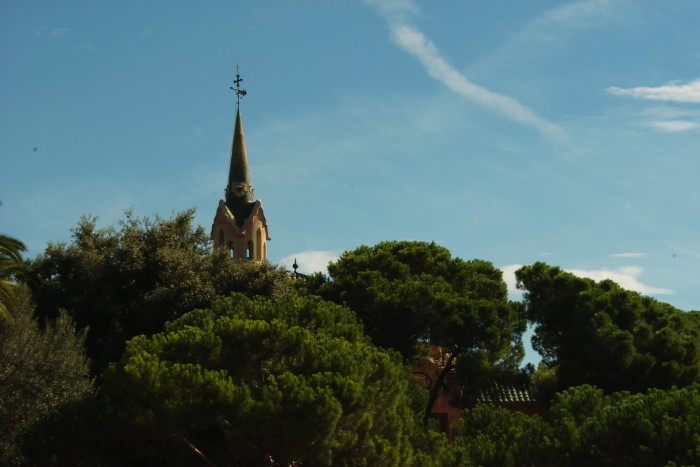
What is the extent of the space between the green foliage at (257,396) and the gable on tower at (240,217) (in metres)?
28.1

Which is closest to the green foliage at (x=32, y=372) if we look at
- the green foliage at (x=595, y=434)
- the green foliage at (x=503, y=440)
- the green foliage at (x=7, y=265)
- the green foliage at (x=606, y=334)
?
the green foliage at (x=7, y=265)

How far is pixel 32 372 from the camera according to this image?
1914 centimetres

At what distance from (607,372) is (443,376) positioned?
16.8 feet

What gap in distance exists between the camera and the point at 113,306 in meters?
23.1

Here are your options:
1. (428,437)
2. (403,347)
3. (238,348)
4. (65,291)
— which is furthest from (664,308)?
(65,291)

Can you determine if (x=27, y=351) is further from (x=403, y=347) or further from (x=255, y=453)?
(x=403, y=347)

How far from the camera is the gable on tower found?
1822 inches

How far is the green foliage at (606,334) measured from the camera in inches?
975

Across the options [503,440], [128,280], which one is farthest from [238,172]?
[503,440]

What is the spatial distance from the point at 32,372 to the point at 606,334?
1600cm

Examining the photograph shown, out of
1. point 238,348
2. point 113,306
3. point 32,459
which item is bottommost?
point 32,459

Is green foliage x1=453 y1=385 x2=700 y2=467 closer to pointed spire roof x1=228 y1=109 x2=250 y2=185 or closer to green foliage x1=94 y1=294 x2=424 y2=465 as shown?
green foliage x1=94 y1=294 x2=424 y2=465

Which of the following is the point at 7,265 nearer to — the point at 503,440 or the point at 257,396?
the point at 257,396

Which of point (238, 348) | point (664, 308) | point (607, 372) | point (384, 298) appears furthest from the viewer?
point (664, 308)
